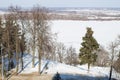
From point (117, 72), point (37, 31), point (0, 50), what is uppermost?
point (37, 31)

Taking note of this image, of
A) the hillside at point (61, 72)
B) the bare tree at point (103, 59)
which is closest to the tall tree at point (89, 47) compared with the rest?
the hillside at point (61, 72)

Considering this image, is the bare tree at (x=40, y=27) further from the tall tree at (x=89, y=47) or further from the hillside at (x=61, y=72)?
the tall tree at (x=89, y=47)

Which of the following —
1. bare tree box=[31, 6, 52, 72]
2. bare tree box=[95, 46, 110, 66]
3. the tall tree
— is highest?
bare tree box=[31, 6, 52, 72]

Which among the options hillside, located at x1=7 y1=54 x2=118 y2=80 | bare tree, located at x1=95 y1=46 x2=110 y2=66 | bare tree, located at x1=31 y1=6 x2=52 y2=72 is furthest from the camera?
bare tree, located at x1=95 y1=46 x2=110 y2=66

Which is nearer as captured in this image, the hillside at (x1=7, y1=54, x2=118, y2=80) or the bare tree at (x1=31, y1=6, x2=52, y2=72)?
the bare tree at (x1=31, y1=6, x2=52, y2=72)

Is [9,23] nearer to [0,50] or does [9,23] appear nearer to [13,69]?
[0,50]

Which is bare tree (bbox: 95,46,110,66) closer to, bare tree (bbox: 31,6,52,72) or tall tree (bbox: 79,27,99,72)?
tall tree (bbox: 79,27,99,72)

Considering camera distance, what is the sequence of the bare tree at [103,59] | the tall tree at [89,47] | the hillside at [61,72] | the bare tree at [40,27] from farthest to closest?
the bare tree at [103,59]
the tall tree at [89,47]
the hillside at [61,72]
the bare tree at [40,27]

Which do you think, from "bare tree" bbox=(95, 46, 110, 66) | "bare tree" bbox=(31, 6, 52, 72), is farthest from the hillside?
"bare tree" bbox=(95, 46, 110, 66)

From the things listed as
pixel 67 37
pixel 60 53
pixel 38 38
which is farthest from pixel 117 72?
pixel 67 37

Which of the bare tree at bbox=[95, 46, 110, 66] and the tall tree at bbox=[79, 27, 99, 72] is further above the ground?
the tall tree at bbox=[79, 27, 99, 72]

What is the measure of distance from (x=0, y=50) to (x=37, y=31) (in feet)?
20.0

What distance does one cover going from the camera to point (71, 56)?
67.2 m

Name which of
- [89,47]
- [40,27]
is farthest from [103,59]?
[40,27]
